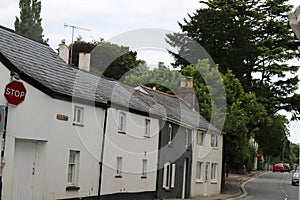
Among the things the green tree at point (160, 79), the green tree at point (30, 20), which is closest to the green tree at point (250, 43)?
the green tree at point (160, 79)

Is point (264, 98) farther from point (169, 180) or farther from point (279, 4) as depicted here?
point (169, 180)

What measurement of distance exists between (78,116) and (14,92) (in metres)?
6.05

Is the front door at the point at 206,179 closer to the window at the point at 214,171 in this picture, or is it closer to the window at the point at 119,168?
the window at the point at 214,171

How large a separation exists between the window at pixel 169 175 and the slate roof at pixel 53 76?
3.83 m

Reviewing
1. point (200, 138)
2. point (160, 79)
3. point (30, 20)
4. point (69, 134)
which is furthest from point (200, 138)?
point (30, 20)

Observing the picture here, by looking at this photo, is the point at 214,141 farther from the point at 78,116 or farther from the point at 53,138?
the point at 53,138

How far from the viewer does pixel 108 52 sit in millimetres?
63281

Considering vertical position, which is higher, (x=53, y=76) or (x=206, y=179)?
(x=53, y=76)

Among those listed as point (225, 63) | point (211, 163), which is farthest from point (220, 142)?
point (225, 63)

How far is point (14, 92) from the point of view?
61.5 feet

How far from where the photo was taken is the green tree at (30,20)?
210 ft

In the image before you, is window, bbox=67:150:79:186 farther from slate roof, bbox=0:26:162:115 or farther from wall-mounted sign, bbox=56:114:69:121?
slate roof, bbox=0:26:162:115

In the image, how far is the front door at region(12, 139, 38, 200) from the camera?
20828 millimetres

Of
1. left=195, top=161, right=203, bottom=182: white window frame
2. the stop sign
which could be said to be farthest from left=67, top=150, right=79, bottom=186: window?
left=195, top=161, right=203, bottom=182: white window frame
